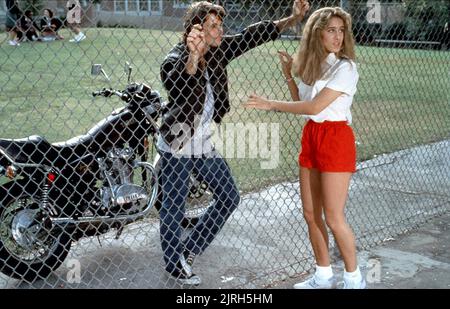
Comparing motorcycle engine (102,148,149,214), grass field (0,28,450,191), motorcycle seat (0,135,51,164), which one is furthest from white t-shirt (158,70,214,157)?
grass field (0,28,450,191)

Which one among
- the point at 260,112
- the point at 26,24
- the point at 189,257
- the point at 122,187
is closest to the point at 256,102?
the point at 189,257

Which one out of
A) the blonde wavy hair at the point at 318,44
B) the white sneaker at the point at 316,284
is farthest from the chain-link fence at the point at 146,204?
the blonde wavy hair at the point at 318,44

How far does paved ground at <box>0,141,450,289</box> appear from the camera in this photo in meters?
4.24

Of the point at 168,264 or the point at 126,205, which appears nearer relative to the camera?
the point at 168,264

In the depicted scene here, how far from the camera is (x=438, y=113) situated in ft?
34.2

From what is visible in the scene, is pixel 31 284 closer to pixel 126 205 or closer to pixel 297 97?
pixel 126 205

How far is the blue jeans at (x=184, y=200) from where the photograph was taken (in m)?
3.96

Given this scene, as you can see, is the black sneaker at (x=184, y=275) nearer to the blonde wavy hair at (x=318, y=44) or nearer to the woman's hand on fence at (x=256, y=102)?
the woman's hand on fence at (x=256, y=102)

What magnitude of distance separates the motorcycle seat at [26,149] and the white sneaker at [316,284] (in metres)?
2.00

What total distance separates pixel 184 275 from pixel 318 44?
5.83 ft

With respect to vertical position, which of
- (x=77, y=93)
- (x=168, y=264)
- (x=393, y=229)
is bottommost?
(x=77, y=93)

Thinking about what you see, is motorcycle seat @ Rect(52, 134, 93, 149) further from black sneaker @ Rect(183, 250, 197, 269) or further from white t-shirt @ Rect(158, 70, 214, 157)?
black sneaker @ Rect(183, 250, 197, 269)
